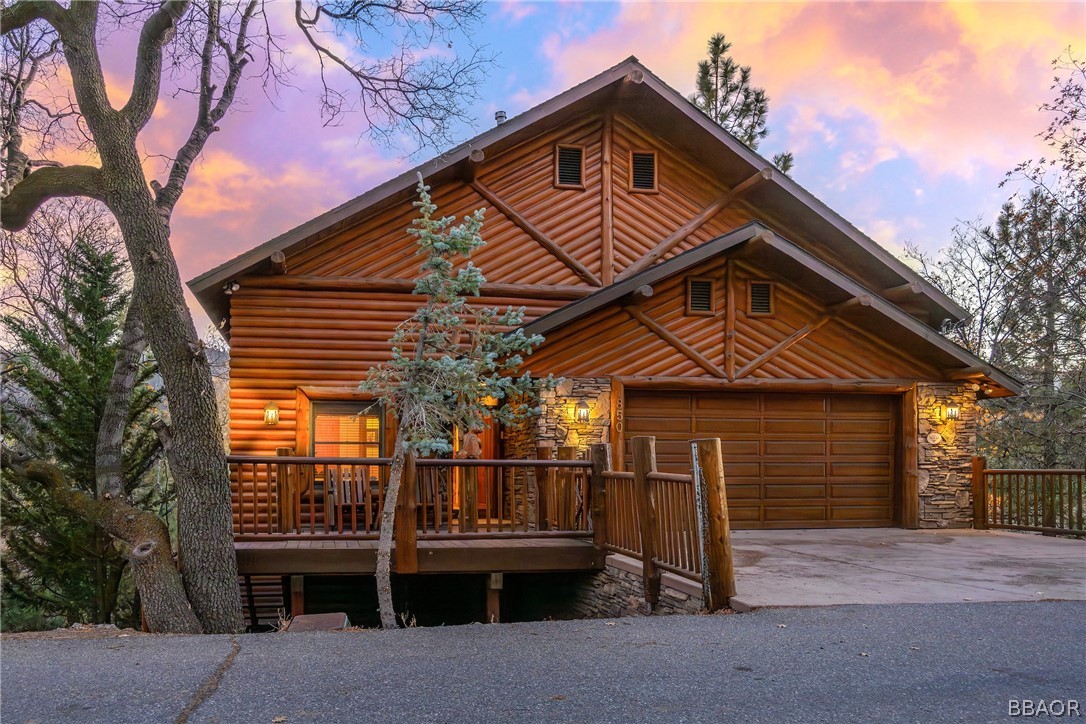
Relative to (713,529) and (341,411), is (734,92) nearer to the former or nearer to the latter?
(341,411)

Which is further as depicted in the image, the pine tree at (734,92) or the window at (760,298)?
the pine tree at (734,92)

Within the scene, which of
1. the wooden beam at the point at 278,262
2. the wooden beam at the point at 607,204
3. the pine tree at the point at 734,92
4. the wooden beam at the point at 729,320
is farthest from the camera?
the pine tree at the point at 734,92

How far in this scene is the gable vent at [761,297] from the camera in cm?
1322

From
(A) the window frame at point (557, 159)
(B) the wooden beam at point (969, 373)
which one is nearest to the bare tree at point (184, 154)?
(A) the window frame at point (557, 159)

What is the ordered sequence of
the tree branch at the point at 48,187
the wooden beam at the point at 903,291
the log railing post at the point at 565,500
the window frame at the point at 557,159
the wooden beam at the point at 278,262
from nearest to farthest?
the tree branch at the point at 48,187, the log railing post at the point at 565,500, the wooden beam at the point at 278,262, the wooden beam at the point at 903,291, the window frame at the point at 557,159

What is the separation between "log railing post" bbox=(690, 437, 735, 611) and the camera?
667cm

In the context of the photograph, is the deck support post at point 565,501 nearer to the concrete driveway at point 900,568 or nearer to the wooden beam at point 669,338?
the concrete driveway at point 900,568

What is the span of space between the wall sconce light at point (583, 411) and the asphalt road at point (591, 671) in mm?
5825

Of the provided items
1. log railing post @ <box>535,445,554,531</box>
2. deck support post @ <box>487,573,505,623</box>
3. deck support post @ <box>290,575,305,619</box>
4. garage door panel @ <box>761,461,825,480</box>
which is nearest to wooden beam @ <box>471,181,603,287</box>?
garage door panel @ <box>761,461,825,480</box>

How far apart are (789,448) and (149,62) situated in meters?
10.3

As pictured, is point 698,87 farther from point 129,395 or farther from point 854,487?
point 129,395

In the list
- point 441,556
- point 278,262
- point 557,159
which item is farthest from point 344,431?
point 557,159

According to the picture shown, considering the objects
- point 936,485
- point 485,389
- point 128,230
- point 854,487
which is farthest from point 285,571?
point 936,485

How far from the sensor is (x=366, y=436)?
1319 cm
